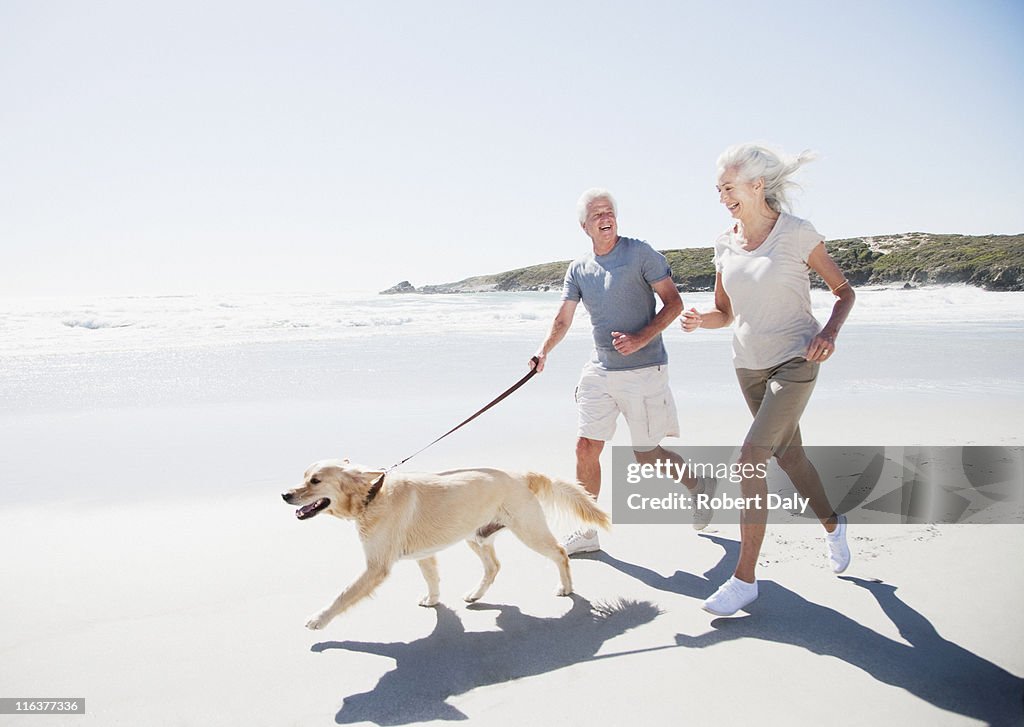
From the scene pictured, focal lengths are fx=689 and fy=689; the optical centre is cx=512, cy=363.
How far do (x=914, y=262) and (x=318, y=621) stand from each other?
4768 centimetres

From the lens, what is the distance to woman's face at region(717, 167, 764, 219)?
3346 mm

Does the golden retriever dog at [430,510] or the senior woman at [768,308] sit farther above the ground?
the senior woman at [768,308]

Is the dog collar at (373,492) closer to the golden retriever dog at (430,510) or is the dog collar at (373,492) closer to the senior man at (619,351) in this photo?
the golden retriever dog at (430,510)

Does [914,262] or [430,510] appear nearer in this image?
[430,510]

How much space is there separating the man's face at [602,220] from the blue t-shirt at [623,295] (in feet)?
0.38

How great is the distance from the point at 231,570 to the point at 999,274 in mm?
37500

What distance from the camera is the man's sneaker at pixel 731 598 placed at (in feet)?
10.5

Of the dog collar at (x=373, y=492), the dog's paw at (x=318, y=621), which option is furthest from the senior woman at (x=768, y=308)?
the dog's paw at (x=318, y=621)

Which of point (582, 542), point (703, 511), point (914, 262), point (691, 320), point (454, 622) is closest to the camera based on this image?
point (454, 622)

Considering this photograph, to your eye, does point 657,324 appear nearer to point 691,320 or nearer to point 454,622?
point 691,320

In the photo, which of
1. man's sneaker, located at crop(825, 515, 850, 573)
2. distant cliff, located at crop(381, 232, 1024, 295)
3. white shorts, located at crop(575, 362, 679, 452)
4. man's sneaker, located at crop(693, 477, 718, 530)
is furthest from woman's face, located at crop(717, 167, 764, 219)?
distant cliff, located at crop(381, 232, 1024, 295)

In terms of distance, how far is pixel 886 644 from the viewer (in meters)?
2.96

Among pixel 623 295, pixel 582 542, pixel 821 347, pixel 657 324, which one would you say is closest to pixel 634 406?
pixel 657 324

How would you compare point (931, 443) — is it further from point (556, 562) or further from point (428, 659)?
point (428, 659)
